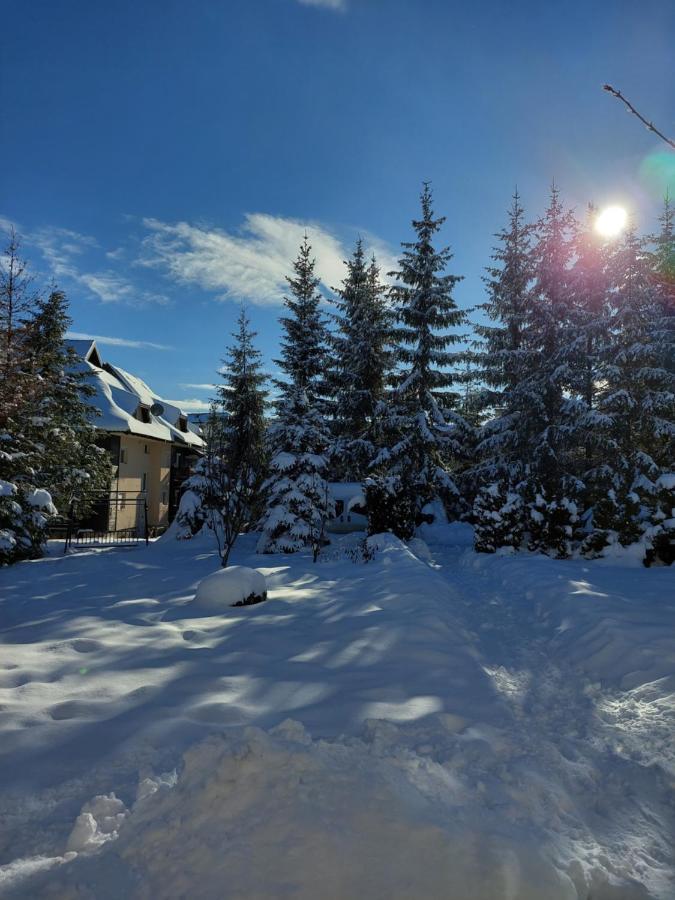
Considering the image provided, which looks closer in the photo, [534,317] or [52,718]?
[52,718]

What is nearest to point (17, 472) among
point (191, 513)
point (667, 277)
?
point (191, 513)

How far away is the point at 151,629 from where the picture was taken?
18.9 feet

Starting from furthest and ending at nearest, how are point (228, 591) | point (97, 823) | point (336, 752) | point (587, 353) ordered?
point (587, 353) → point (228, 591) → point (336, 752) → point (97, 823)

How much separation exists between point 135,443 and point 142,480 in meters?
2.35

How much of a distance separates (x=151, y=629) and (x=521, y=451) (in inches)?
699

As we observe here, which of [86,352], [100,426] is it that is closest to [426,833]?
[100,426]

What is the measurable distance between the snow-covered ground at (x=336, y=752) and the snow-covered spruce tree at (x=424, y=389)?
1487 centimetres

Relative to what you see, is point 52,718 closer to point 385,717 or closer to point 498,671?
point 385,717

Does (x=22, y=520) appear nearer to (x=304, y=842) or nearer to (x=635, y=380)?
(x=304, y=842)

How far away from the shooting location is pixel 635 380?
52.4 feet

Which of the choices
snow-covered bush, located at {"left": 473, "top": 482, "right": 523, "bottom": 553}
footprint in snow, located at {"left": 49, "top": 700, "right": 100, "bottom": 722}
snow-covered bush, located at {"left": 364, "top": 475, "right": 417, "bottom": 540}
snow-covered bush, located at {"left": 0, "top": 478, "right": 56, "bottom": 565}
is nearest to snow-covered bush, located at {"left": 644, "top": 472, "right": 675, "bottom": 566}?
snow-covered bush, located at {"left": 473, "top": 482, "right": 523, "bottom": 553}

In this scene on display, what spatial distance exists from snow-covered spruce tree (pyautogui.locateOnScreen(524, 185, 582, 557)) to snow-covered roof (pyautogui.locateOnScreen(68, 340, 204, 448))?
761 inches

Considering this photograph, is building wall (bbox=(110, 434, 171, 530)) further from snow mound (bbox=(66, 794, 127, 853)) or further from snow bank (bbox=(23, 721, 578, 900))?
snow bank (bbox=(23, 721, 578, 900))

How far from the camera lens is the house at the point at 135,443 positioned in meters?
25.9
